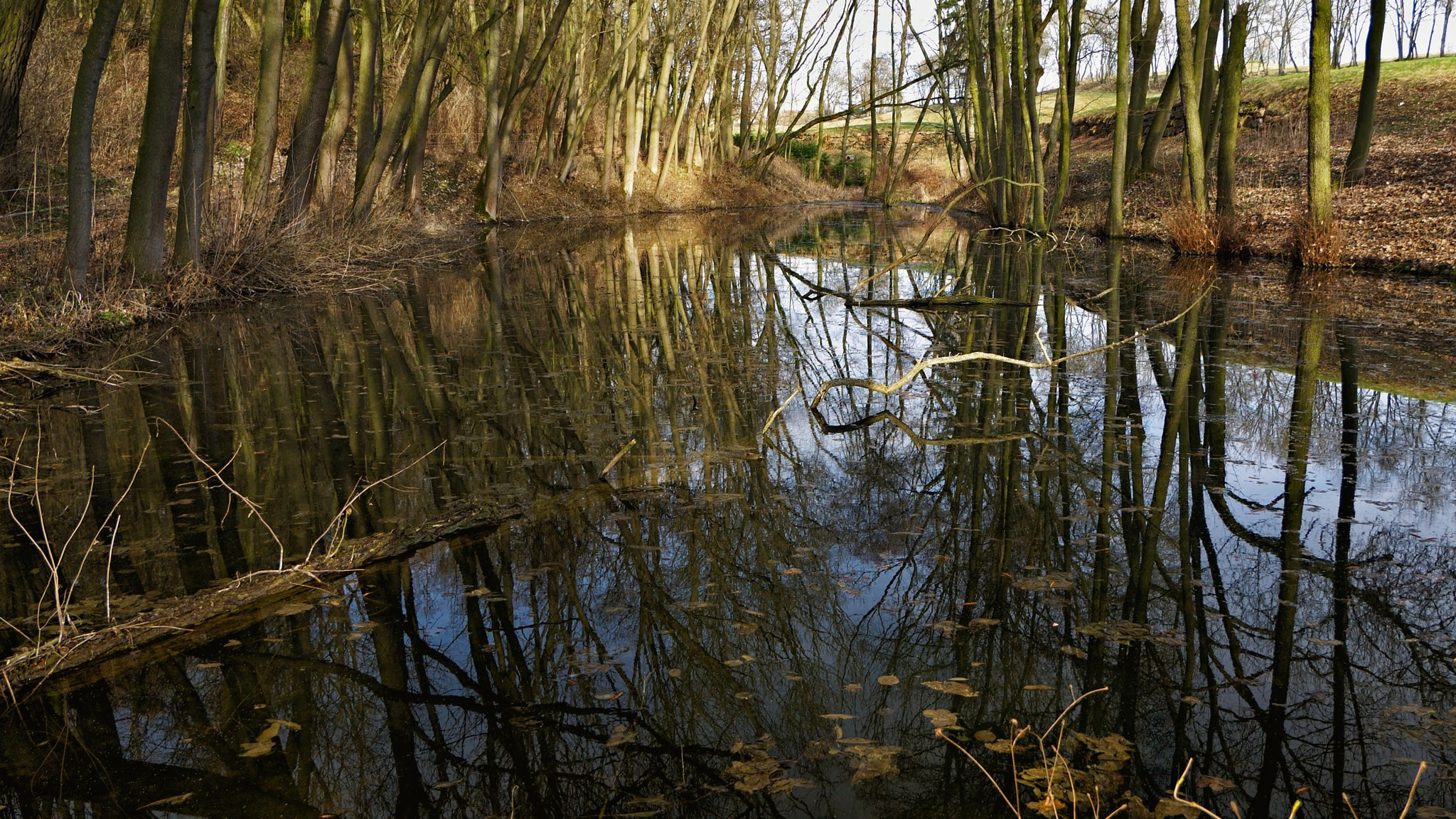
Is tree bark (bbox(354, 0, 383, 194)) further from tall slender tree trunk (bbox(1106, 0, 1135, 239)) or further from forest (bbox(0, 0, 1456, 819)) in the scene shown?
tall slender tree trunk (bbox(1106, 0, 1135, 239))

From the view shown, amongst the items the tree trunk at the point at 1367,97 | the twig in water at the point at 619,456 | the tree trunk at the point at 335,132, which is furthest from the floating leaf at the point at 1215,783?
the tree trunk at the point at 1367,97

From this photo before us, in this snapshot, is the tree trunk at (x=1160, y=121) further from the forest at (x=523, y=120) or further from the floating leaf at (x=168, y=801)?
the floating leaf at (x=168, y=801)

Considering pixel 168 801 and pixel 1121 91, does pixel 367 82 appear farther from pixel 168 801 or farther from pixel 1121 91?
pixel 168 801

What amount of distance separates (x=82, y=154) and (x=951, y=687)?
10.4 meters

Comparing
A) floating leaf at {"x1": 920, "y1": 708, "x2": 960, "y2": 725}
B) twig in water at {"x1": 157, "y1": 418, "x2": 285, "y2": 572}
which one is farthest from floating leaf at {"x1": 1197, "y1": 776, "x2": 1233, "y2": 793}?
twig in water at {"x1": 157, "y1": 418, "x2": 285, "y2": 572}

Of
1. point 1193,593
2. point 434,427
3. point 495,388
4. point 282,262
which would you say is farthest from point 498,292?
point 1193,593

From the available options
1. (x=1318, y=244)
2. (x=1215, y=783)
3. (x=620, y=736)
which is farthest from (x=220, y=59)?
(x=1215, y=783)

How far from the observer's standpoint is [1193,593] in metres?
4.61

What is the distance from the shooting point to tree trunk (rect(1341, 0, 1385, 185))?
19156 millimetres

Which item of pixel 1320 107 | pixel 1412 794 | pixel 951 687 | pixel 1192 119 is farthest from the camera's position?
pixel 1192 119

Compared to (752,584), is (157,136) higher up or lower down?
higher up

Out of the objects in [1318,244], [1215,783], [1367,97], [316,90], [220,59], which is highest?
[220,59]

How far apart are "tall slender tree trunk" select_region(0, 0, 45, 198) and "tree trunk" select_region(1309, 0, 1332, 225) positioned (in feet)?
56.4

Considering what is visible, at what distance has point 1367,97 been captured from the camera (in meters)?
20.1
